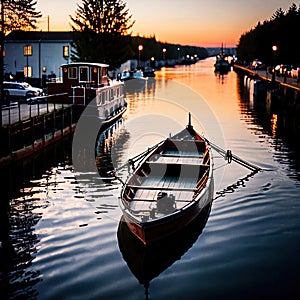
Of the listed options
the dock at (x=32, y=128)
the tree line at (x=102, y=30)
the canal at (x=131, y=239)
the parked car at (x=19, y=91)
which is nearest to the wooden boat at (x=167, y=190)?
the canal at (x=131, y=239)

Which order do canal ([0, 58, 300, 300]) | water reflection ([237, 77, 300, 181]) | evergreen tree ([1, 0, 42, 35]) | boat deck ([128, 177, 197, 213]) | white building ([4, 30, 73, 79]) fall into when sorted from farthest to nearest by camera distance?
white building ([4, 30, 73, 79])
evergreen tree ([1, 0, 42, 35])
water reflection ([237, 77, 300, 181])
boat deck ([128, 177, 197, 213])
canal ([0, 58, 300, 300])

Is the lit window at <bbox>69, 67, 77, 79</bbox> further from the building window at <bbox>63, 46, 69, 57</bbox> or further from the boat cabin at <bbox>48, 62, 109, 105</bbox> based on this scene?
the building window at <bbox>63, 46, 69, 57</bbox>

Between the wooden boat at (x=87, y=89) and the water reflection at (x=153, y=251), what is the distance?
26203 millimetres

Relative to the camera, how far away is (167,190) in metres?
20.5

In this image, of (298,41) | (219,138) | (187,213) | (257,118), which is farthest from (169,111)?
(187,213)

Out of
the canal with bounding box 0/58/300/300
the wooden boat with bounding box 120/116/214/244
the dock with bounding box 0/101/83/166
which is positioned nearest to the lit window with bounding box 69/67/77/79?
the dock with bounding box 0/101/83/166

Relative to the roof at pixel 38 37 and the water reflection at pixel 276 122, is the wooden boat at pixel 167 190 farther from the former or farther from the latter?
the roof at pixel 38 37

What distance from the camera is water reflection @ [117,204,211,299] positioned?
52.0ft

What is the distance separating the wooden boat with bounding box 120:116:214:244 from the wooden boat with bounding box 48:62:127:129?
16814mm

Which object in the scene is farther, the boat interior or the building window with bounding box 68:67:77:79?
the building window with bounding box 68:67:77:79

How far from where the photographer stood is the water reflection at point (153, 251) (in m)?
15.8

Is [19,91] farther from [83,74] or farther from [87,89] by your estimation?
[87,89]

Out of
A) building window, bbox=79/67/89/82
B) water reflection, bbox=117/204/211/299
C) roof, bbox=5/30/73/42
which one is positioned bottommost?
water reflection, bbox=117/204/211/299

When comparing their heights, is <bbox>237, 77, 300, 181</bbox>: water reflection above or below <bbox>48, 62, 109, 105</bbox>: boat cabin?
below
